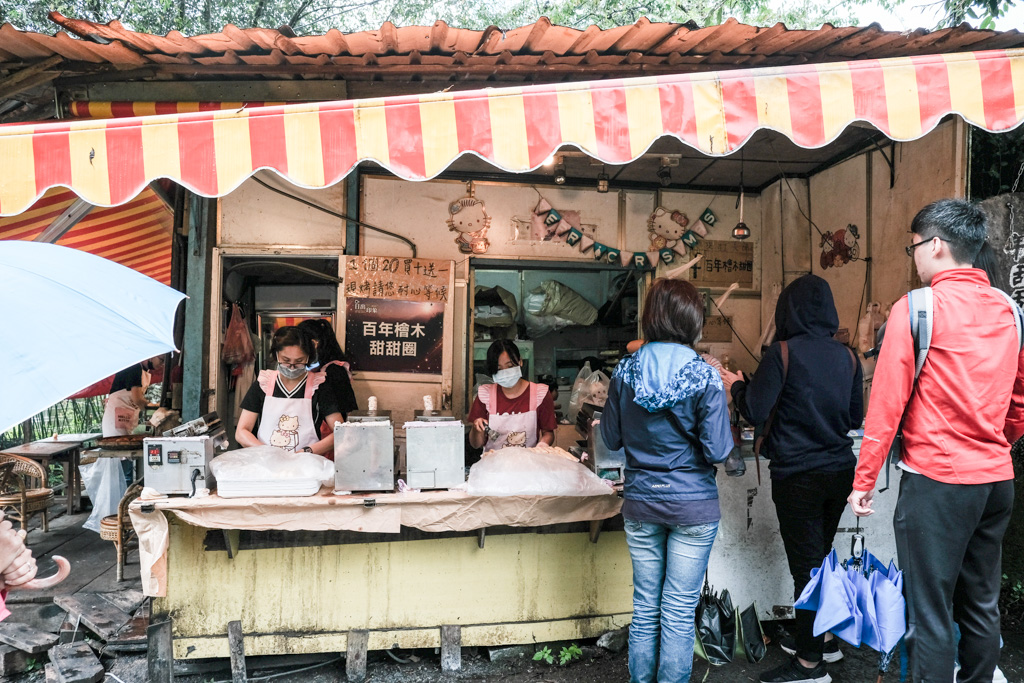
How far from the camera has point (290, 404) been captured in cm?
432

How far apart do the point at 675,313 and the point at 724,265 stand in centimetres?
371

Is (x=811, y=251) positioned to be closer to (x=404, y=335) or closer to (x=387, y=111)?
(x=404, y=335)

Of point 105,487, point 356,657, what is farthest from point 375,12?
point 356,657

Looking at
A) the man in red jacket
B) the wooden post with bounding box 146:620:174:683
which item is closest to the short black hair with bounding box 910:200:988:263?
the man in red jacket

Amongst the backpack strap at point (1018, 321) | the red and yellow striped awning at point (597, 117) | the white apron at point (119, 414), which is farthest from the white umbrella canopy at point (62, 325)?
the white apron at point (119, 414)

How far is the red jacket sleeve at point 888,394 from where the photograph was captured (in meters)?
2.41

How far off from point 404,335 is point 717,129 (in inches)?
133

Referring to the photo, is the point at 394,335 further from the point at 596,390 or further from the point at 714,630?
the point at 714,630

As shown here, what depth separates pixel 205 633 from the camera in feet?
11.0

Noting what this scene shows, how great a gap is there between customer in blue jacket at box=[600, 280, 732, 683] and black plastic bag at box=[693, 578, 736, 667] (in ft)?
2.04

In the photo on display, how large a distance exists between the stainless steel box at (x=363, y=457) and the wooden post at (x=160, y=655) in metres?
1.16

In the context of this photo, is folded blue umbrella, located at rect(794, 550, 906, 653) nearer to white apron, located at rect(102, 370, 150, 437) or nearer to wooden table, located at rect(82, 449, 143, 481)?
wooden table, located at rect(82, 449, 143, 481)

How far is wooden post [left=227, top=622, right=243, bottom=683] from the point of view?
10.8ft

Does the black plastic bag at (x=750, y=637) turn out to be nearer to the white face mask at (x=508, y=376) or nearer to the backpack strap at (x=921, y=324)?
the backpack strap at (x=921, y=324)
